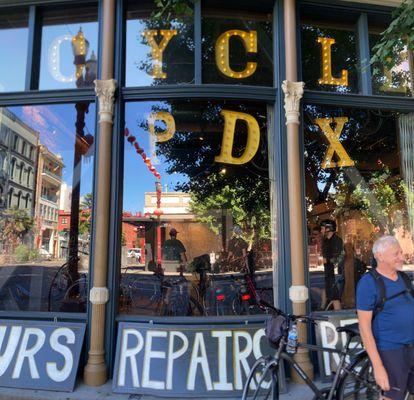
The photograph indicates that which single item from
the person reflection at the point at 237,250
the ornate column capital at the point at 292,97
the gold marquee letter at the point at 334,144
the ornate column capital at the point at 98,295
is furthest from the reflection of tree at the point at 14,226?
the gold marquee letter at the point at 334,144

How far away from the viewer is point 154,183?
8156mm

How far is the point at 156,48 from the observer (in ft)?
17.5

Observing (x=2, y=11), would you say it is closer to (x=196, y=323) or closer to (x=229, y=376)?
(x=196, y=323)

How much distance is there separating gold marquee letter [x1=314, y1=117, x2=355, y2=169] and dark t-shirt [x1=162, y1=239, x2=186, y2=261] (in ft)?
12.3

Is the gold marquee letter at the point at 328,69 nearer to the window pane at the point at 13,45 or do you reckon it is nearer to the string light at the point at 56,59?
the string light at the point at 56,59

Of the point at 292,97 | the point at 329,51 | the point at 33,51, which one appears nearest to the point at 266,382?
the point at 292,97

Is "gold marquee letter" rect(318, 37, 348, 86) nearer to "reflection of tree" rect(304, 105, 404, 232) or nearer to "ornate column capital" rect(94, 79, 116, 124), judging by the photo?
"reflection of tree" rect(304, 105, 404, 232)

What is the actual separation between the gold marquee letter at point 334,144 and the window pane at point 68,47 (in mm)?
3095

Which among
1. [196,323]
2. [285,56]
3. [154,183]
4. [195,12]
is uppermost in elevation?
[195,12]

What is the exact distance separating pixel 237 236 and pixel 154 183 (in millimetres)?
2882

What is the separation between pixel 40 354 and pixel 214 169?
5.12 m

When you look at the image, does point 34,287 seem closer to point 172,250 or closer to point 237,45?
point 172,250

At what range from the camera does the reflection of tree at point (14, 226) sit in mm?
6262

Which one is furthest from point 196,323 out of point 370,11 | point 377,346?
point 370,11
